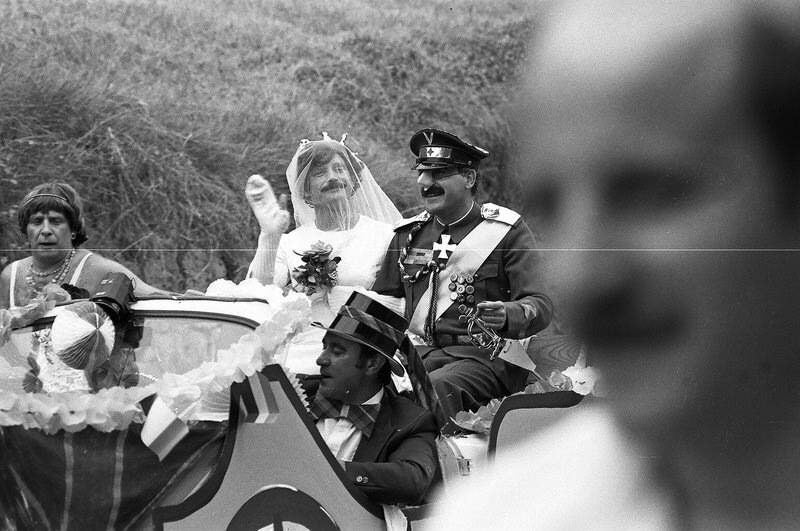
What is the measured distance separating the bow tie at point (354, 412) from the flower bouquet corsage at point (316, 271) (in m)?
0.63

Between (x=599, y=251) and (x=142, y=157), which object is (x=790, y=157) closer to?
(x=599, y=251)

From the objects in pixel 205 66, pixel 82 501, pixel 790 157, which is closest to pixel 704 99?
pixel 790 157

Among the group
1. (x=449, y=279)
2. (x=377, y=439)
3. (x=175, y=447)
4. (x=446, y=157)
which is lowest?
(x=377, y=439)

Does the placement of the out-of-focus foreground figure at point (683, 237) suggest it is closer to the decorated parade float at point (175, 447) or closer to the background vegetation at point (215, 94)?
the decorated parade float at point (175, 447)

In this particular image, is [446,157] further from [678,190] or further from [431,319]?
[678,190]

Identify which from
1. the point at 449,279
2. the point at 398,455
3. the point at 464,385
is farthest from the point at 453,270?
the point at 398,455

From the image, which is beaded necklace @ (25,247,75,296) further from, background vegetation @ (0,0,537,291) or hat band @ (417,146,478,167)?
hat band @ (417,146,478,167)

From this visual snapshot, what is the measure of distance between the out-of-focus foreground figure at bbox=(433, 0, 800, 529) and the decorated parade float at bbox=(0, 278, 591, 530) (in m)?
0.95

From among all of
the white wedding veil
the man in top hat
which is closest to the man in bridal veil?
the white wedding veil

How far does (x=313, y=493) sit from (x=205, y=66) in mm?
5904

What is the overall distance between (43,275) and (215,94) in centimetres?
474

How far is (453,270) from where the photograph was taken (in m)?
3.55

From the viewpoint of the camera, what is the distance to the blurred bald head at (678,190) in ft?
1.03

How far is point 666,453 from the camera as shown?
0.33 m
